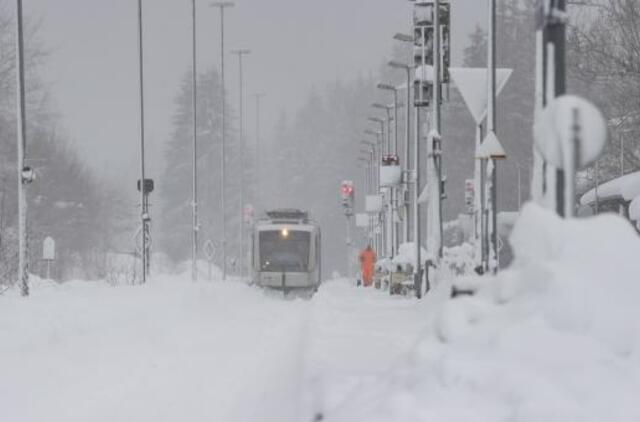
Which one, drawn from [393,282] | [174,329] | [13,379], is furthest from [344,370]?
[393,282]

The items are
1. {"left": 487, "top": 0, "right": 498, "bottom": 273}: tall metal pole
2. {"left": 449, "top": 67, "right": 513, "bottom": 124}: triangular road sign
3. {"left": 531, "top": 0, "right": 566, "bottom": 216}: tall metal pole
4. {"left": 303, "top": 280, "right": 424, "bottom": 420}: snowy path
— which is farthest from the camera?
{"left": 449, "top": 67, "right": 513, "bottom": 124}: triangular road sign

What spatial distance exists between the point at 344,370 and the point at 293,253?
31396mm

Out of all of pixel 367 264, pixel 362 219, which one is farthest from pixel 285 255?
pixel 362 219

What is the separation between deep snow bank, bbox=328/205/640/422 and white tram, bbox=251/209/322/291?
32.5 metres

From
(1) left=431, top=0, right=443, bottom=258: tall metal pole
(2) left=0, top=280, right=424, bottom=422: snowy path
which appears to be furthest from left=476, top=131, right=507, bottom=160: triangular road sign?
(1) left=431, top=0, right=443, bottom=258: tall metal pole

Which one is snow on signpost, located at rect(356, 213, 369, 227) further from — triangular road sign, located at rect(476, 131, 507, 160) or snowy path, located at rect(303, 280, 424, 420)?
triangular road sign, located at rect(476, 131, 507, 160)

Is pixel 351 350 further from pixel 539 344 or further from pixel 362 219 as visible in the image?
pixel 362 219

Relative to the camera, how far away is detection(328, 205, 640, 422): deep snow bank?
15.8ft

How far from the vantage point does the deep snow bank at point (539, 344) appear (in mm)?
4812

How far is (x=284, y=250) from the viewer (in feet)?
129

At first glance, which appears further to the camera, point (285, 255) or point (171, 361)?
point (285, 255)

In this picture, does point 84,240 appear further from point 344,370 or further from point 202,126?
point 344,370

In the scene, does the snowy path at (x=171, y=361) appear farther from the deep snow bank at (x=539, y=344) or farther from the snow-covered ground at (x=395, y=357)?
the deep snow bank at (x=539, y=344)

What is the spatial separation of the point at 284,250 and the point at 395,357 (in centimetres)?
3019
